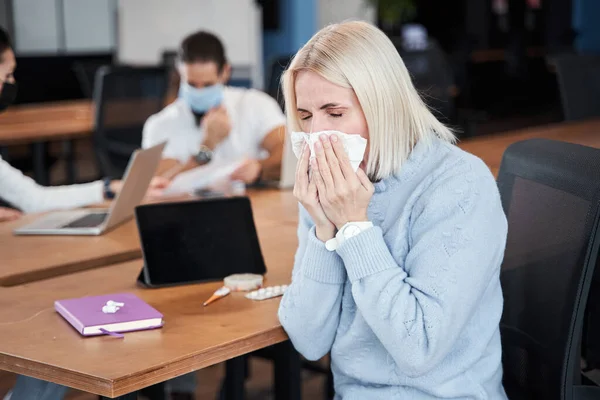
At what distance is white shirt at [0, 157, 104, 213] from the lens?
2807mm

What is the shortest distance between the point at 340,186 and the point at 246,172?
1530 millimetres

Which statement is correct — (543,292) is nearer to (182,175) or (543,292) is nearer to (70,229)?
(70,229)

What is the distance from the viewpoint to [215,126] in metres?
3.52

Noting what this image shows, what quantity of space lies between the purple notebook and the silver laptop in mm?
685

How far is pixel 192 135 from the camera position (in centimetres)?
363

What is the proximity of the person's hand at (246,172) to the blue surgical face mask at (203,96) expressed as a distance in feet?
A: 1.64

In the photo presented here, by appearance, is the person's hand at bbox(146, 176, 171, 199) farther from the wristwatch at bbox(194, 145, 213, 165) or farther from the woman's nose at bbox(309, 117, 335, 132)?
the woman's nose at bbox(309, 117, 335, 132)

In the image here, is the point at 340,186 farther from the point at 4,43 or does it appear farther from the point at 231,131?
the point at 231,131

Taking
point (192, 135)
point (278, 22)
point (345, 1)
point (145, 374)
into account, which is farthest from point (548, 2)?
point (145, 374)

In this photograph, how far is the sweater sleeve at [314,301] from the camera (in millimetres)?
1662

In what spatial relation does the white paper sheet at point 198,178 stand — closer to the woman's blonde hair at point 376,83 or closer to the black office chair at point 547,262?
the black office chair at point 547,262

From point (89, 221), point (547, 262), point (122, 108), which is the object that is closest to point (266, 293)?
point (547, 262)

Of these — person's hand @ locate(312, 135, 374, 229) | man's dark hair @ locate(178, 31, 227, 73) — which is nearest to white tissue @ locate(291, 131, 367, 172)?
person's hand @ locate(312, 135, 374, 229)

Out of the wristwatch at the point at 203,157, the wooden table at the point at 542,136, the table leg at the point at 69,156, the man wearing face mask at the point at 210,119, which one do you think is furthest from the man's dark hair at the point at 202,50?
the table leg at the point at 69,156
